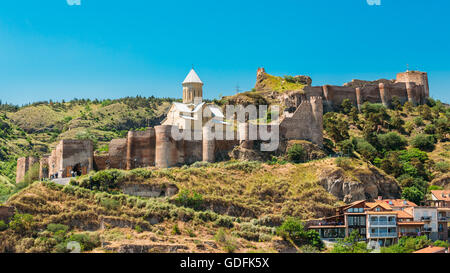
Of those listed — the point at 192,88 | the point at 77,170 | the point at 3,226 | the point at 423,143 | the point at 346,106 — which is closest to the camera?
the point at 3,226

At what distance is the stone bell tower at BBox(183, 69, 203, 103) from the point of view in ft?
196

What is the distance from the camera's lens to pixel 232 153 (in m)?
52.4

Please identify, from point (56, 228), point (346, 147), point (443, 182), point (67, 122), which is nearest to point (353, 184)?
point (346, 147)

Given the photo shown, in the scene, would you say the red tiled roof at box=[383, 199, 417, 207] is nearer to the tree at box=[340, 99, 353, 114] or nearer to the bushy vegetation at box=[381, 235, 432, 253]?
the bushy vegetation at box=[381, 235, 432, 253]

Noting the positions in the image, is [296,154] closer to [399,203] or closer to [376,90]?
[399,203]

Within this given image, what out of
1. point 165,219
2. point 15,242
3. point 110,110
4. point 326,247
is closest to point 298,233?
point 326,247

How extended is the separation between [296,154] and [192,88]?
43.4ft

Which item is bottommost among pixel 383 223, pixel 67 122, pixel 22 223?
pixel 383 223

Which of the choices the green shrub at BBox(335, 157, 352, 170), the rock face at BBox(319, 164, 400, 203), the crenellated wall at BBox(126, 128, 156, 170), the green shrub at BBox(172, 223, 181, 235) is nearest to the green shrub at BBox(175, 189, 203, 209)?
the green shrub at BBox(172, 223, 181, 235)

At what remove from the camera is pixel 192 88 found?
2352 inches

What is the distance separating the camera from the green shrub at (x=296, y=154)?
172 feet

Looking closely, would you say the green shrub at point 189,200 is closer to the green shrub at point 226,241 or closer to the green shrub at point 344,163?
the green shrub at point 226,241

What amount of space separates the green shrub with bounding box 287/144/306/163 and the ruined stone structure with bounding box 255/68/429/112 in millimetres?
17250

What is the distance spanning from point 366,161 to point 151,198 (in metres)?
19.9
